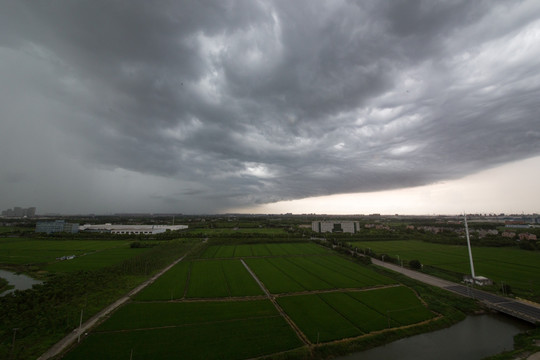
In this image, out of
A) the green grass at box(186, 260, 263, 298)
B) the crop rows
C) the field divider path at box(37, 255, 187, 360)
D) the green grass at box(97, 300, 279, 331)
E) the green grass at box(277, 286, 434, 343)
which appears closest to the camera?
the crop rows

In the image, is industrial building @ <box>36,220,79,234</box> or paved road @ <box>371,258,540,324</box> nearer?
paved road @ <box>371,258,540,324</box>

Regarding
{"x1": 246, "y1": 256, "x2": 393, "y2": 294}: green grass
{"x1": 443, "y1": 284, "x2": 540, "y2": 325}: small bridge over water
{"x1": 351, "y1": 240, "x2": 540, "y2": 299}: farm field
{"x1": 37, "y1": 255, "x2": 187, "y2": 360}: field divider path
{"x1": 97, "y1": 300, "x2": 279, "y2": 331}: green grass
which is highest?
{"x1": 37, "y1": 255, "x2": 187, "y2": 360}: field divider path

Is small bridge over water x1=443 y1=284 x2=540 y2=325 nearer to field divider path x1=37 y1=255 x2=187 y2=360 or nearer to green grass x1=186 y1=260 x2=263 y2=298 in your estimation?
green grass x1=186 y1=260 x2=263 y2=298

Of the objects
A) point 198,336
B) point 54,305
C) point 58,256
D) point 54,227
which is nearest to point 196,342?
point 198,336

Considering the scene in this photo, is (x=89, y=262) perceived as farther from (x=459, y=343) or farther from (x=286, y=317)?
(x=459, y=343)

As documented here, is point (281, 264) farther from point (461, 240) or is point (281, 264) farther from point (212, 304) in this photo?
point (461, 240)

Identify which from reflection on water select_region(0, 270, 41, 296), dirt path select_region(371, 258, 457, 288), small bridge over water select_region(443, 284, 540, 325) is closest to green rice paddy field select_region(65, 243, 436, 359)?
dirt path select_region(371, 258, 457, 288)
